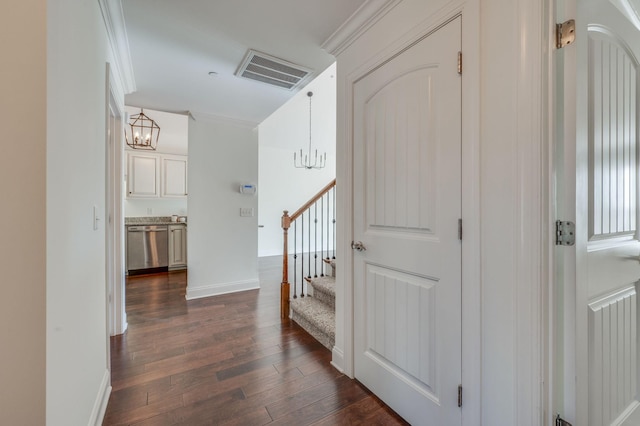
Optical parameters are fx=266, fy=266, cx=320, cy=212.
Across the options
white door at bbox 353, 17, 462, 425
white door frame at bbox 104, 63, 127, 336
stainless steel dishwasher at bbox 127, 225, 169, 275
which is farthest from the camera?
stainless steel dishwasher at bbox 127, 225, 169, 275

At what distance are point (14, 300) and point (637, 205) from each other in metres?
2.50

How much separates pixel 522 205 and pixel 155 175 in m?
5.75

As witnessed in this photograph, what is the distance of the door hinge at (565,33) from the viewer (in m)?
0.94

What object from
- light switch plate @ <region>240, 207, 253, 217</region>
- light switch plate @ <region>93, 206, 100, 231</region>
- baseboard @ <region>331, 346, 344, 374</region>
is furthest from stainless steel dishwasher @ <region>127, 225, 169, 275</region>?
baseboard @ <region>331, 346, 344, 374</region>

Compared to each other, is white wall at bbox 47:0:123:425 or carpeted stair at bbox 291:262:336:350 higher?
white wall at bbox 47:0:123:425

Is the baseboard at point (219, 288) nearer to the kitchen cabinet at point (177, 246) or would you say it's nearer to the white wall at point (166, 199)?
the kitchen cabinet at point (177, 246)

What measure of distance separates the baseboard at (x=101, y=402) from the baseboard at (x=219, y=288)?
174cm

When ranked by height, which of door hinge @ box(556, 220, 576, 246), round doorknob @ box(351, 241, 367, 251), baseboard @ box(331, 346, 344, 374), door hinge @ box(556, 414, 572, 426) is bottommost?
baseboard @ box(331, 346, 344, 374)

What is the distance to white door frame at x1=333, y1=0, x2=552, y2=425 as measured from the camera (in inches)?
37.4

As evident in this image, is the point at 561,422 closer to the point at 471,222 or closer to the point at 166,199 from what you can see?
the point at 471,222

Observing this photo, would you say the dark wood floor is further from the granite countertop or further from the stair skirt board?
the granite countertop

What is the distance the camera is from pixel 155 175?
5125 mm

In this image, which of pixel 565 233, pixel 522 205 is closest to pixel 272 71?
pixel 522 205

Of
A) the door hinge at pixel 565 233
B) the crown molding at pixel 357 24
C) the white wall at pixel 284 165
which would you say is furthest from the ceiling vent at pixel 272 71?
the white wall at pixel 284 165
